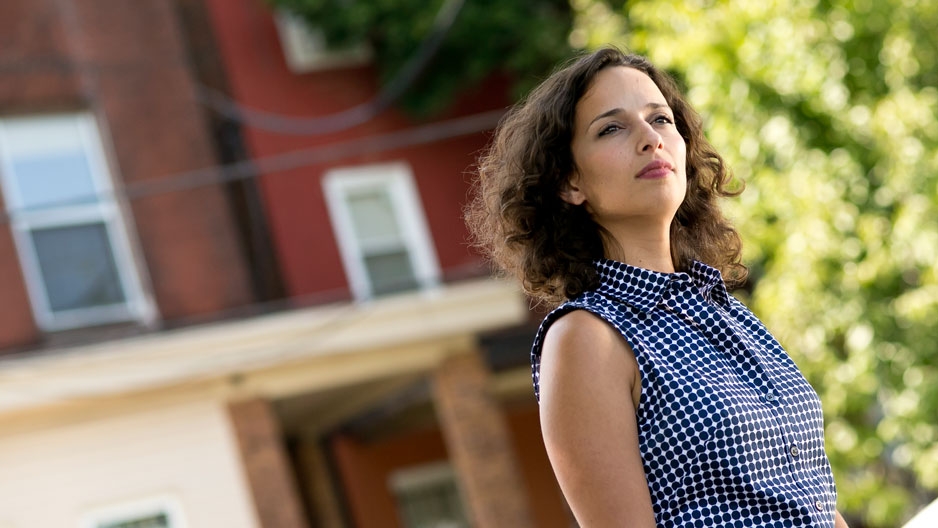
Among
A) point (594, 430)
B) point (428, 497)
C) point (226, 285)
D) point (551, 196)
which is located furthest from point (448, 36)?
point (594, 430)

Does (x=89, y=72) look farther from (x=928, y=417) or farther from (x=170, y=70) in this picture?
(x=928, y=417)

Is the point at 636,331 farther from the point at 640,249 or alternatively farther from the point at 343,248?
the point at 343,248

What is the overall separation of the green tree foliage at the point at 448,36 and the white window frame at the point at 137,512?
5108 millimetres

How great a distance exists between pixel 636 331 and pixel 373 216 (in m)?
12.8

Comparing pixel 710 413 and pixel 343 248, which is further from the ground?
pixel 343 248

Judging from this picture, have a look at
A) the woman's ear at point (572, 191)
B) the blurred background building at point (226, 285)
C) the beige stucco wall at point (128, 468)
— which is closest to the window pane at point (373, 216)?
the blurred background building at point (226, 285)

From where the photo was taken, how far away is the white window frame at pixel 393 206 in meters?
14.5

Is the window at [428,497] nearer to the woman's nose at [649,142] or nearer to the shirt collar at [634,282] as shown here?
the shirt collar at [634,282]

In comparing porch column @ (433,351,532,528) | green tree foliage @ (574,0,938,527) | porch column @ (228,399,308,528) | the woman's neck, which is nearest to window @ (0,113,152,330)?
porch column @ (228,399,308,528)

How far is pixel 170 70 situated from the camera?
13617 millimetres

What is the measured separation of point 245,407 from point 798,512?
1107cm

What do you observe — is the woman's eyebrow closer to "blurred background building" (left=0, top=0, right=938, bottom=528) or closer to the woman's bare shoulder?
the woman's bare shoulder

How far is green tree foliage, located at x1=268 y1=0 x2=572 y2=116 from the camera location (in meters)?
14.6

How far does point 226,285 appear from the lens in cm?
1334
